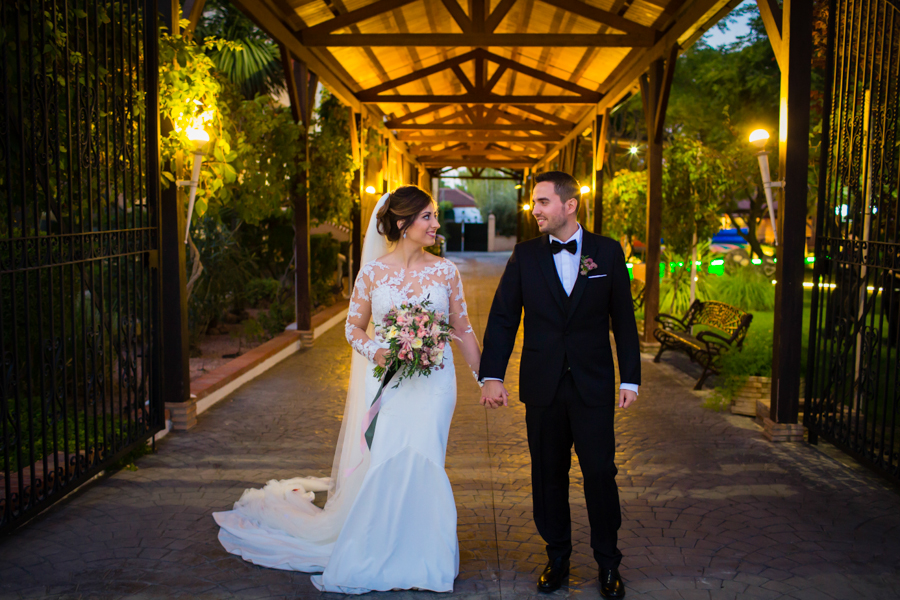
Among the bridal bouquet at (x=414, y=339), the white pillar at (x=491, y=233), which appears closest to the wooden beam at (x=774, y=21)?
the bridal bouquet at (x=414, y=339)

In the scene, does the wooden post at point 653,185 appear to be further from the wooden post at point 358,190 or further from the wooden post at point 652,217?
the wooden post at point 358,190

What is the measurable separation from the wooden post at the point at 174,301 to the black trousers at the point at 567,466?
10.8 feet

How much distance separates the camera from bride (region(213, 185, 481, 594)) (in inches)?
119

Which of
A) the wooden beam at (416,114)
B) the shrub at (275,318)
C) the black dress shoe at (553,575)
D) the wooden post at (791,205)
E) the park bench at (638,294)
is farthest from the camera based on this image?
the wooden beam at (416,114)

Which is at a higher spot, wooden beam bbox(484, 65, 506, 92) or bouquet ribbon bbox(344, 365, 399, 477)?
wooden beam bbox(484, 65, 506, 92)

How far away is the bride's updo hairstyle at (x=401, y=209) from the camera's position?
3271 millimetres

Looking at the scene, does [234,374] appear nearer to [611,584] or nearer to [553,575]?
[553,575]

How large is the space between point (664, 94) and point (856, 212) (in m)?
4.02

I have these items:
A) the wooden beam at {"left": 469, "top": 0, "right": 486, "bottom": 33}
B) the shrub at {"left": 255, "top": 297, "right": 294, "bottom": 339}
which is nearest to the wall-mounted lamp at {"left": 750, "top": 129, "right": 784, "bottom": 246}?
the wooden beam at {"left": 469, "top": 0, "right": 486, "bottom": 33}

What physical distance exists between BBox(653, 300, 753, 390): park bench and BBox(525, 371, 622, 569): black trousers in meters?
4.16

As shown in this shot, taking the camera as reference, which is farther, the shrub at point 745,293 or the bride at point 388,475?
the shrub at point 745,293

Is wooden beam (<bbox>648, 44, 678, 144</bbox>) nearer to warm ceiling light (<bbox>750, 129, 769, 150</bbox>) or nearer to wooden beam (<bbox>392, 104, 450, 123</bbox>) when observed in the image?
warm ceiling light (<bbox>750, 129, 769, 150</bbox>)

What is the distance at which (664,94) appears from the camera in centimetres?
835

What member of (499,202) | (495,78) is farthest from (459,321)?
(499,202)
